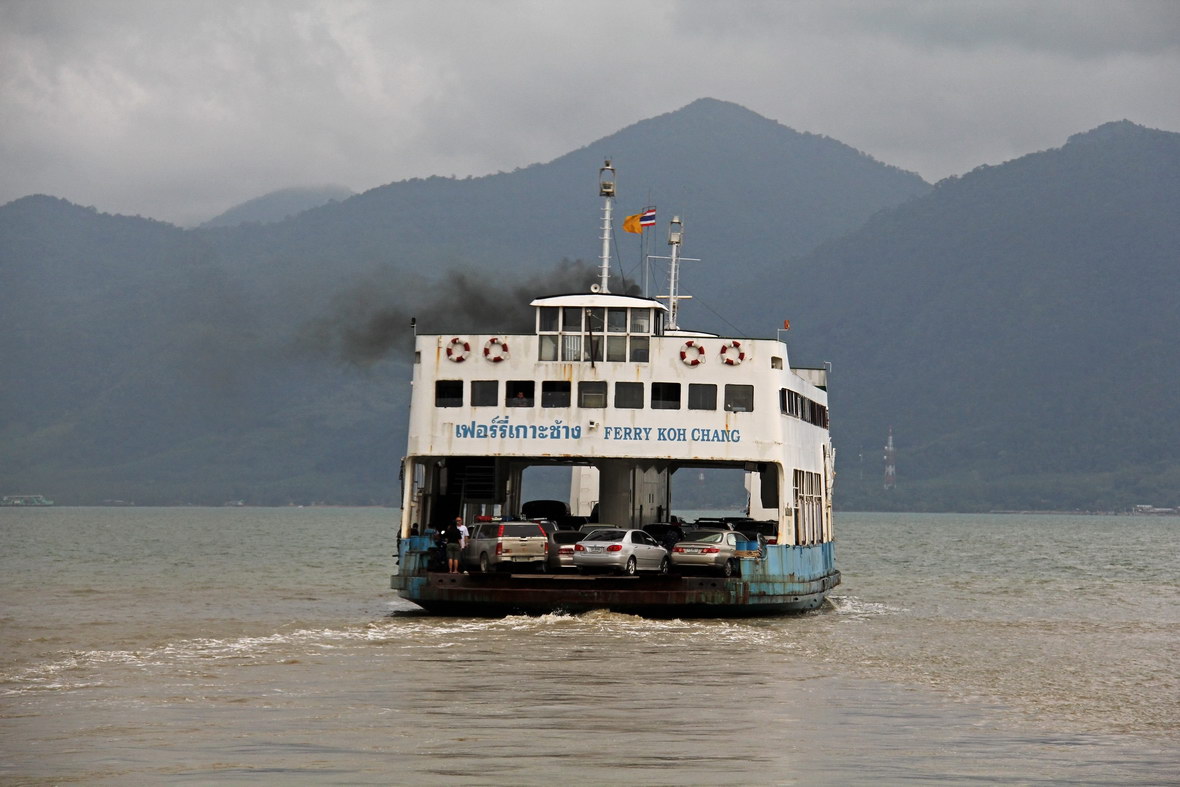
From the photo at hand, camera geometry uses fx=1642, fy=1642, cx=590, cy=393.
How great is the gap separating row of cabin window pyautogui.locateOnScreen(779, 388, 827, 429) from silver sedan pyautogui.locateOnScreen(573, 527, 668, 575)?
4926 mm

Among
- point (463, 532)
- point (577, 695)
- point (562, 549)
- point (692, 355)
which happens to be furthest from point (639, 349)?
point (577, 695)

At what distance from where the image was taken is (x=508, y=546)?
3734 centimetres

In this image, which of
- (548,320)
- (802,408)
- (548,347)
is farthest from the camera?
(802,408)

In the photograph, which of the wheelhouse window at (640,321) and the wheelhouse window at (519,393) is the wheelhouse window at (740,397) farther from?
the wheelhouse window at (519,393)

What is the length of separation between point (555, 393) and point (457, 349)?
2617 millimetres

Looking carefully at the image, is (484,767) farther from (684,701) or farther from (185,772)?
(684,701)

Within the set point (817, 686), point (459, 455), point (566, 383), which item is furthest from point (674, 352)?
point (817, 686)

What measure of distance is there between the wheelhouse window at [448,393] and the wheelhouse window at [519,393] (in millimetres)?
1120

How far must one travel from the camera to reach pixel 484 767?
1734 cm

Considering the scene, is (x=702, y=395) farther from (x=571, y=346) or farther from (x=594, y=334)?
(x=571, y=346)

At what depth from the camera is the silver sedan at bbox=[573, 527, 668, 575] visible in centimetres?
3666

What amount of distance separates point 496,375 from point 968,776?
2302 centimetres

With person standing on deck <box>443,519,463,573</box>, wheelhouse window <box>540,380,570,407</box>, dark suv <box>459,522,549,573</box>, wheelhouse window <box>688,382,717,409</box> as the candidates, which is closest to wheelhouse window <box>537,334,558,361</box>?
wheelhouse window <box>540,380,570,407</box>

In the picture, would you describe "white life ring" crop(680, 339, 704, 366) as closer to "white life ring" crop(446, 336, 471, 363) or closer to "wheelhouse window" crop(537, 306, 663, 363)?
"wheelhouse window" crop(537, 306, 663, 363)
